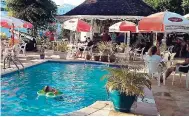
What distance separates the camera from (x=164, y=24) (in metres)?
9.45

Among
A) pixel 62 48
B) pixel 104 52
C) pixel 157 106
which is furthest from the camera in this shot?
pixel 62 48

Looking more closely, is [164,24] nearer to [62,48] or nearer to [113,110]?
[113,110]

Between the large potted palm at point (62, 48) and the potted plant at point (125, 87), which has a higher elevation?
the large potted palm at point (62, 48)

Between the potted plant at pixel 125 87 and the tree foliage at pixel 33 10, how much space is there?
1579 centimetres

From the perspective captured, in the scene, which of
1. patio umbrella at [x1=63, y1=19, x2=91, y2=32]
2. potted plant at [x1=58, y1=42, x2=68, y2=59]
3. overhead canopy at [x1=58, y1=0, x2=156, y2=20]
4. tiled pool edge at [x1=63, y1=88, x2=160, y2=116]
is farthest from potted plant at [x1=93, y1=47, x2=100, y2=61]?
tiled pool edge at [x1=63, y1=88, x2=160, y2=116]


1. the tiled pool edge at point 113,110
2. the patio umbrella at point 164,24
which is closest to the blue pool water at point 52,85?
the tiled pool edge at point 113,110

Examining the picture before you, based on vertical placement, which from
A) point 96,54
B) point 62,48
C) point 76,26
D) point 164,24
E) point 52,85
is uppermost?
point 76,26

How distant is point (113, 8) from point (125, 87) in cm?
1630

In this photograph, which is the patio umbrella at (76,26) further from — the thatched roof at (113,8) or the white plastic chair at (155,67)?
the white plastic chair at (155,67)

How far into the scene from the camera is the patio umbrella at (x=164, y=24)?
946 centimetres

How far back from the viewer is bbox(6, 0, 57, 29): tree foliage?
20984 millimetres

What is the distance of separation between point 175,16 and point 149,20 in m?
1.03

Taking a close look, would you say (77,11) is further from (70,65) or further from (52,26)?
(70,65)

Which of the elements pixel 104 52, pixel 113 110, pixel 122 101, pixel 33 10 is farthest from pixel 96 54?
pixel 122 101
